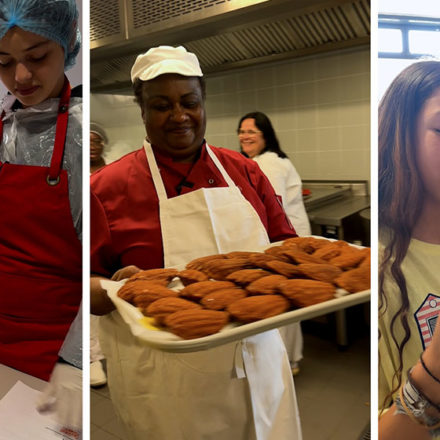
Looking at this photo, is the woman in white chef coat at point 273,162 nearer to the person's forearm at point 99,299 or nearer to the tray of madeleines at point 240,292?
the tray of madeleines at point 240,292

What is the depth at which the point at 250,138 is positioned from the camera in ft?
3.14

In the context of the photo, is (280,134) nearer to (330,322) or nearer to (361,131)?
(361,131)

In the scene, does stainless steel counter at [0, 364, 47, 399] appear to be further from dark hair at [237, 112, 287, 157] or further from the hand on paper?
dark hair at [237, 112, 287, 157]

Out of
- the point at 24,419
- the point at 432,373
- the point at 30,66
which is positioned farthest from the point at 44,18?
the point at 432,373

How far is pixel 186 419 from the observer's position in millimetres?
942

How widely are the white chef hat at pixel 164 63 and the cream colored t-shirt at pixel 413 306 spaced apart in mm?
566

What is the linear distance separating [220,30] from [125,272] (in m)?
0.56

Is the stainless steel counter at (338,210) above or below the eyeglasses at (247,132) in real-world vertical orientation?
below

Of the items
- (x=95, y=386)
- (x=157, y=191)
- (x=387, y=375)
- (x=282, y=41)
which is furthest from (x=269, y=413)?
(x=282, y=41)

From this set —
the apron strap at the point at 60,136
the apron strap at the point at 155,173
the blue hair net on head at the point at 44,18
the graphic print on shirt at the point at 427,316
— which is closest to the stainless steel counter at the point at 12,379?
the apron strap at the point at 60,136

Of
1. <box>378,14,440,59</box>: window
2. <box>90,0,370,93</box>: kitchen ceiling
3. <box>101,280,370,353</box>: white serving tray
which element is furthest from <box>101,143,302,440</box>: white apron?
<box>378,14,440,59</box>: window

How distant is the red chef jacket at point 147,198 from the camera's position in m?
0.91

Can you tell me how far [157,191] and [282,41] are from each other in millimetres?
407

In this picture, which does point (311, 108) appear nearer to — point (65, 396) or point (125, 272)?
point (125, 272)
